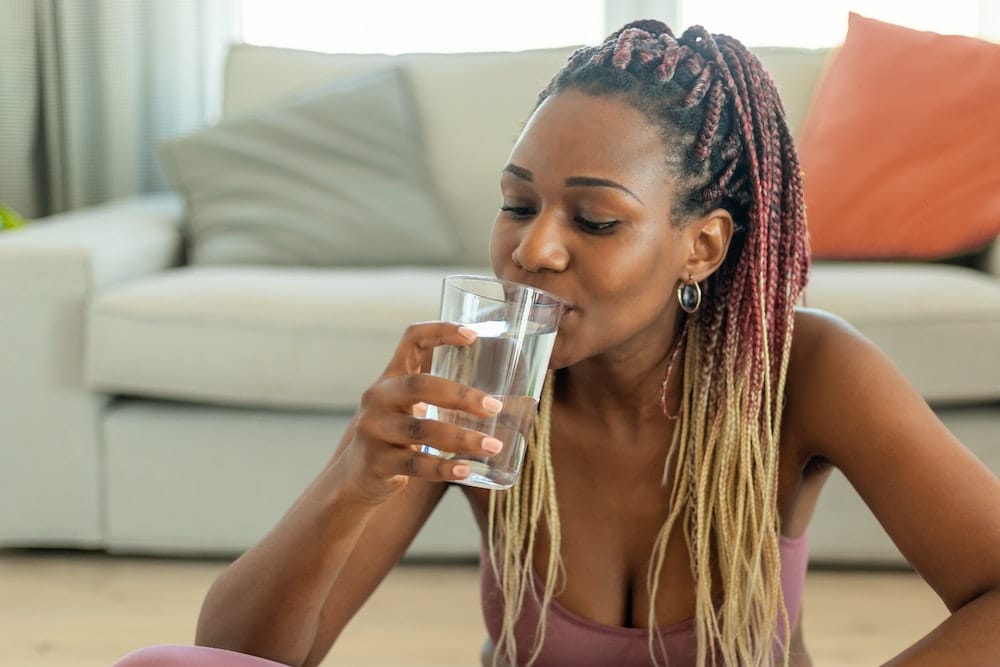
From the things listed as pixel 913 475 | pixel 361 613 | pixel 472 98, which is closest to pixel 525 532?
pixel 913 475

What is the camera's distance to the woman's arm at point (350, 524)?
3.12 feet

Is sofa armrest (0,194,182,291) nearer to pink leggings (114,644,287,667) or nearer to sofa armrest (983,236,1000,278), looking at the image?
pink leggings (114,644,287,667)

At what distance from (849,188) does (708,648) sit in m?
1.57

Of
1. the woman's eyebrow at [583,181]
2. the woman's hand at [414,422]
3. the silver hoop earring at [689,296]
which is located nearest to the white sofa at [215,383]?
the silver hoop earring at [689,296]

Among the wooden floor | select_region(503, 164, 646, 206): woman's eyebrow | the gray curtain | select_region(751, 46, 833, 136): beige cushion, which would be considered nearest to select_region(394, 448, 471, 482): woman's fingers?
select_region(503, 164, 646, 206): woman's eyebrow

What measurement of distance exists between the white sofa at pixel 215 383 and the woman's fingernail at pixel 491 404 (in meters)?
1.36

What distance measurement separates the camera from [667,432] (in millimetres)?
1365

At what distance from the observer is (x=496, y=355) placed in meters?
Answer: 0.94

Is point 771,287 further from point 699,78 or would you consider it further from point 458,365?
point 458,365

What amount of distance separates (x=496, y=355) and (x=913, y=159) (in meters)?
1.91

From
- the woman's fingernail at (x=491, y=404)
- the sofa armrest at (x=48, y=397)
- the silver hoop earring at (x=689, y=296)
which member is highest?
the woman's fingernail at (x=491, y=404)

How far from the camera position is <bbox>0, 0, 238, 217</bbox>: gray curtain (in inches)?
133

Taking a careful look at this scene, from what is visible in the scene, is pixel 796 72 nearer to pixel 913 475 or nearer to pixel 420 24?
pixel 420 24

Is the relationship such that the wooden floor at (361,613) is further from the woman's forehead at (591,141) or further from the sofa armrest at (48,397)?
the woman's forehead at (591,141)
